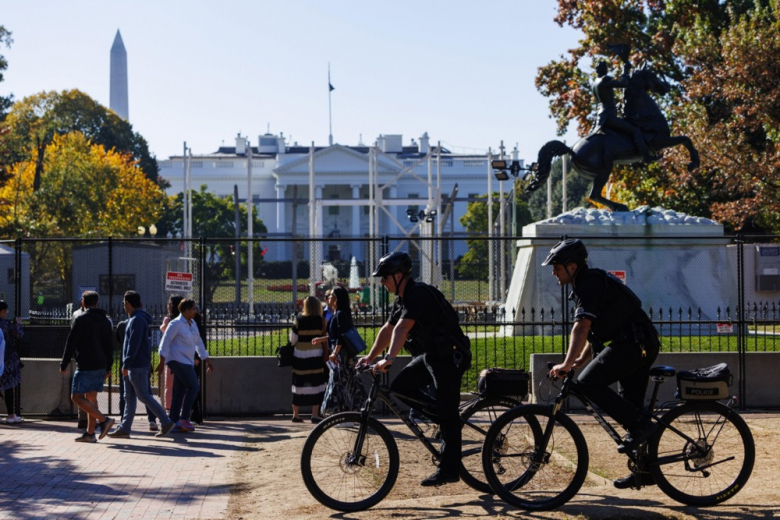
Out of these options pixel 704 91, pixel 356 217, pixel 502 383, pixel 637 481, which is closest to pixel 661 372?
pixel 637 481

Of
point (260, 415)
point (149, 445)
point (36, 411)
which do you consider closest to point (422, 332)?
point (149, 445)

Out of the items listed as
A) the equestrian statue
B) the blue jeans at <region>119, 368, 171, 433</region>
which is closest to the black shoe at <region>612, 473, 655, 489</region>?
the blue jeans at <region>119, 368, 171, 433</region>

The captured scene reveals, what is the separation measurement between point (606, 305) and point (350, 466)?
1965 mm

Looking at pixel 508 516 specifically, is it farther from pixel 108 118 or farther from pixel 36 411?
pixel 108 118

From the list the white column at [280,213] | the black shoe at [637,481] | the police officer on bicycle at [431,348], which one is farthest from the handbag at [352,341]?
the white column at [280,213]

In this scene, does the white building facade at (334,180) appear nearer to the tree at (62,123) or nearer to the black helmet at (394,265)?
the tree at (62,123)

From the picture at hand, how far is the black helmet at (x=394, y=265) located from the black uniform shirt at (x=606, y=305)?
116 centimetres

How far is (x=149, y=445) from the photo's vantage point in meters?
11.0

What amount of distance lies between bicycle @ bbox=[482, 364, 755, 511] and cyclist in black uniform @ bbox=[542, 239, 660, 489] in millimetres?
105

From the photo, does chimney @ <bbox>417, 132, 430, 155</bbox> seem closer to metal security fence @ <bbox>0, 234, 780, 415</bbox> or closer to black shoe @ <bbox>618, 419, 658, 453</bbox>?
metal security fence @ <bbox>0, 234, 780, 415</bbox>

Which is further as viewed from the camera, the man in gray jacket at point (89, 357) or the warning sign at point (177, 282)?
the warning sign at point (177, 282)

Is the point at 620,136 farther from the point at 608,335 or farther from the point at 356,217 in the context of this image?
the point at 356,217

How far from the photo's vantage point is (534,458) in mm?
7125

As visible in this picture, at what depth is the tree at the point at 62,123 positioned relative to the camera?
5659 cm
